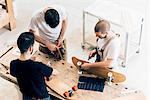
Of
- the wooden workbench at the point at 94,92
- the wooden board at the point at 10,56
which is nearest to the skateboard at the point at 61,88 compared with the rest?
the wooden workbench at the point at 94,92

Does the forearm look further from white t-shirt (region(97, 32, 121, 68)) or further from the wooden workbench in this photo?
the wooden workbench

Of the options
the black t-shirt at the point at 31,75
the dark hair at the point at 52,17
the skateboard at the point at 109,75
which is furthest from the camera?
the dark hair at the point at 52,17

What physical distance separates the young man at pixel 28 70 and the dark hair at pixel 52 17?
15.8 inches

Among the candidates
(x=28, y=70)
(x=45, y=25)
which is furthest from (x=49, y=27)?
(x=28, y=70)

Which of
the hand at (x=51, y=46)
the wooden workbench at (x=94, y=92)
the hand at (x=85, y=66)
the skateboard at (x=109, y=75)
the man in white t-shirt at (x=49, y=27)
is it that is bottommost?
the wooden workbench at (x=94, y=92)

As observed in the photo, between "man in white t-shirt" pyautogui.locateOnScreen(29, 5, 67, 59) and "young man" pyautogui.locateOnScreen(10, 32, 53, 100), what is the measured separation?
46cm

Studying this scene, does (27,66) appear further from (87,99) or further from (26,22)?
(26,22)

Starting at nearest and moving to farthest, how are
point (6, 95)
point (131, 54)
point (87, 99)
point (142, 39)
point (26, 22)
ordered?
point (87, 99) → point (6, 95) → point (131, 54) → point (142, 39) → point (26, 22)

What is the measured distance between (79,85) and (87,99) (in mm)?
176

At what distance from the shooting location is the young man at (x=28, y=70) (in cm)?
273

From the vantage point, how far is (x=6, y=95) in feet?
10.6

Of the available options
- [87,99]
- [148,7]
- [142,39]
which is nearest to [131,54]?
[142,39]

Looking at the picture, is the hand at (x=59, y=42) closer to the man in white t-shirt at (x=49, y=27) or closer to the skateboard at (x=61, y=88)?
the man in white t-shirt at (x=49, y=27)

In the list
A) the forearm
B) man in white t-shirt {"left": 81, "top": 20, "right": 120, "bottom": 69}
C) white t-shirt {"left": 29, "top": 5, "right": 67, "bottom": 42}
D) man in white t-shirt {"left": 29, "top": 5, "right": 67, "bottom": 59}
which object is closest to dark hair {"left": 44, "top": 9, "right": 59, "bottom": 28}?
man in white t-shirt {"left": 29, "top": 5, "right": 67, "bottom": 59}
